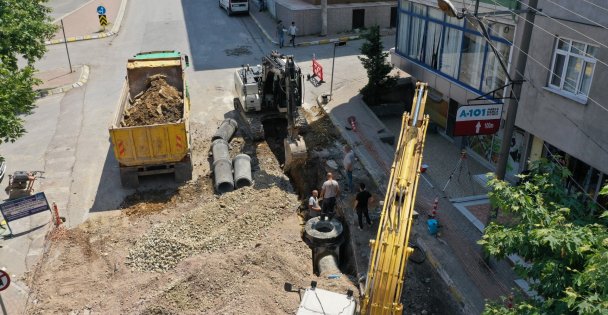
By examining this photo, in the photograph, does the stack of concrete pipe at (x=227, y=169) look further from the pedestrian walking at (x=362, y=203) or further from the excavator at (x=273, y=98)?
the pedestrian walking at (x=362, y=203)

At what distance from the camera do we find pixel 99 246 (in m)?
13.6

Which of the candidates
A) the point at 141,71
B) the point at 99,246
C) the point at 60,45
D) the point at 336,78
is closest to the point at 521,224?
the point at 99,246

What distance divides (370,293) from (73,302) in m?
7.23

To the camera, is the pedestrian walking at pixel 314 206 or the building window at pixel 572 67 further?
the pedestrian walking at pixel 314 206

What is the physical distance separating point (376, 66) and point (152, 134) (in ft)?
33.0

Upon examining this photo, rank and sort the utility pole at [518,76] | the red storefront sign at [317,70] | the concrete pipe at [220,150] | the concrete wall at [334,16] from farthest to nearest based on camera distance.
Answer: the concrete wall at [334,16], the red storefront sign at [317,70], the concrete pipe at [220,150], the utility pole at [518,76]

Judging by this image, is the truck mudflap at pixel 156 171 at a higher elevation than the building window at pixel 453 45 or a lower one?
lower

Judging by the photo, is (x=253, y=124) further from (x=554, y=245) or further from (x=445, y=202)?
(x=554, y=245)

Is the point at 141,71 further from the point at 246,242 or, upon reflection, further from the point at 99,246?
the point at 246,242

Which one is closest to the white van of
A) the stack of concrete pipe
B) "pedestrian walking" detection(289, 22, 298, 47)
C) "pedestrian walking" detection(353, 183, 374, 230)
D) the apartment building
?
"pedestrian walking" detection(289, 22, 298, 47)

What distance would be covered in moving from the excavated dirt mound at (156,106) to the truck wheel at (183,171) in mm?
1634

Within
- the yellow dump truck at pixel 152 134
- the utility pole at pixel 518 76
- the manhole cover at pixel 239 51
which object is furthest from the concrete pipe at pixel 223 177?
the manhole cover at pixel 239 51

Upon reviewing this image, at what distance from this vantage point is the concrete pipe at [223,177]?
632 inches

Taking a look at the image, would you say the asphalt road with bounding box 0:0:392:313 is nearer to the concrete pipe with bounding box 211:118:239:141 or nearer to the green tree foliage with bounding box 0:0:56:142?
the concrete pipe with bounding box 211:118:239:141
